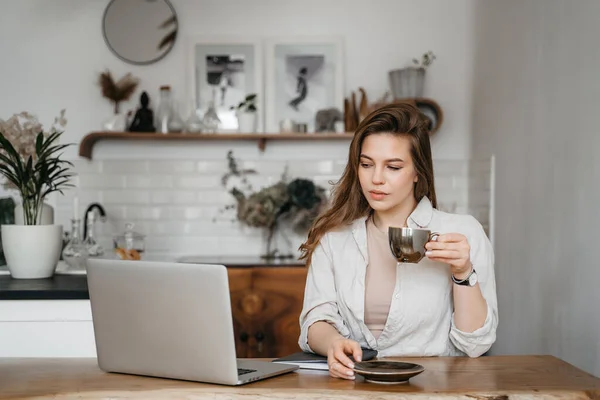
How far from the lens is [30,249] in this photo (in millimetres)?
3184

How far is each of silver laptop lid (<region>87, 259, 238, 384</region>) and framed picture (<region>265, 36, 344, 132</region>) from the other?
3.18 meters

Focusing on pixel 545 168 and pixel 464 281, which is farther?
pixel 545 168

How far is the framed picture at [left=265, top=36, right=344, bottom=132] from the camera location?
16.4 feet

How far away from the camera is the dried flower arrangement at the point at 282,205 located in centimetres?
481

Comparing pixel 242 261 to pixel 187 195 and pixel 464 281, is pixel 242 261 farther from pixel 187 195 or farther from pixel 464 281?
pixel 464 281

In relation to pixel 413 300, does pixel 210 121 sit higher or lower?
higher

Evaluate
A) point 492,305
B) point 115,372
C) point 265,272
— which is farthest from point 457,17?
point 115,372

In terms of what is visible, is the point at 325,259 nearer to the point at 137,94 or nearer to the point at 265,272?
the point at 265,272

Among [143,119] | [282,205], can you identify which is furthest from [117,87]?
[282,205]

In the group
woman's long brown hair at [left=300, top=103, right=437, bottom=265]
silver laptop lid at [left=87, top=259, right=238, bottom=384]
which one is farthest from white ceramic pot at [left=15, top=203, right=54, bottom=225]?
silver laptop lid at [left=87, top=259, right=238, bottom=384]

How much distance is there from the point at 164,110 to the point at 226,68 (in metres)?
0.46

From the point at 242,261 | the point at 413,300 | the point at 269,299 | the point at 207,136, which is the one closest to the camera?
the point at 413,300

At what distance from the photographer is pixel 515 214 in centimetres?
390

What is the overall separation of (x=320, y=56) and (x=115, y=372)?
11.1ft
